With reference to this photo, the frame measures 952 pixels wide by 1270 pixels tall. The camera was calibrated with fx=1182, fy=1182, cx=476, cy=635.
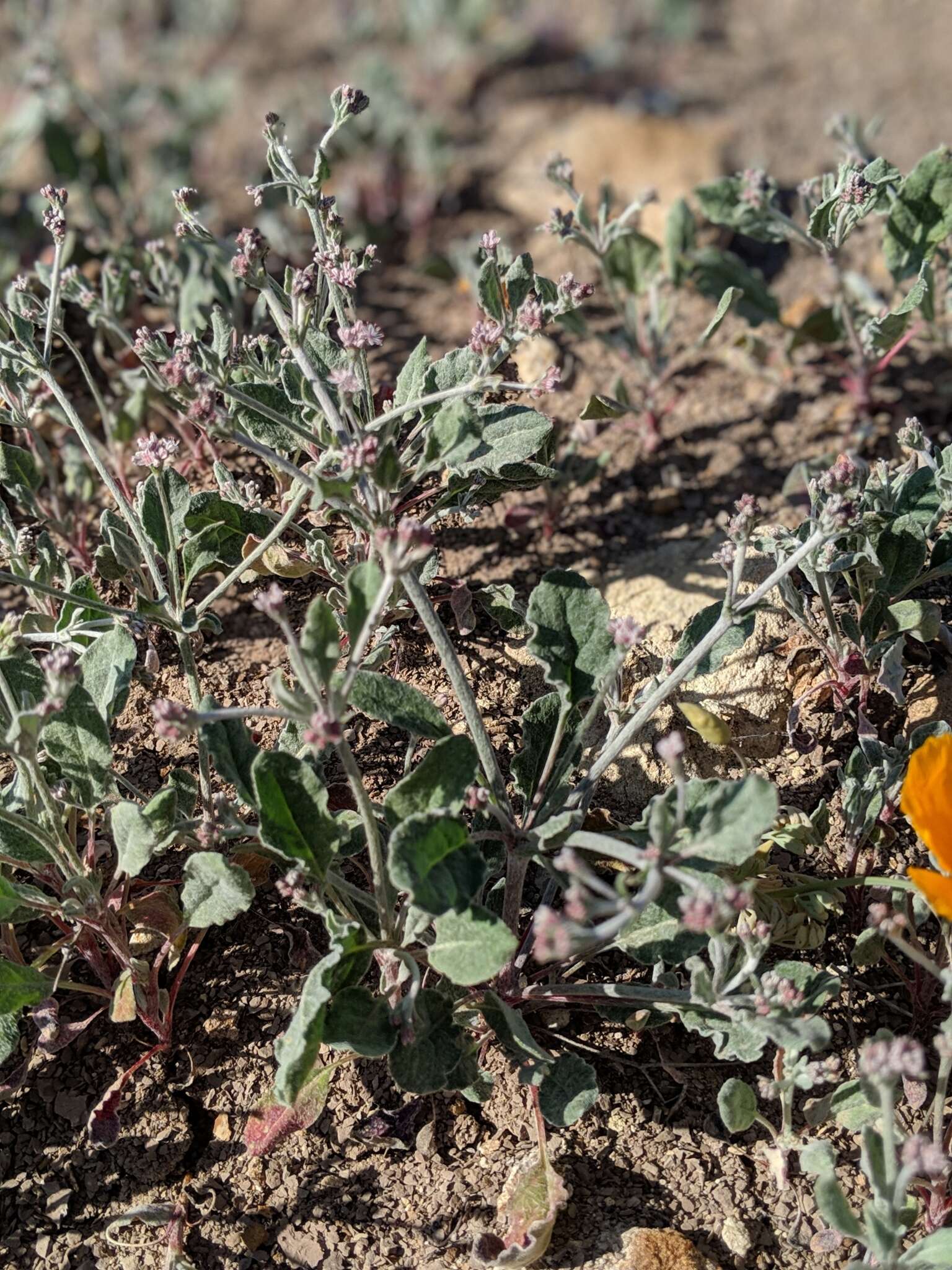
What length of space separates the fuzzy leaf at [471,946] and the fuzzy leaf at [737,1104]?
51cm

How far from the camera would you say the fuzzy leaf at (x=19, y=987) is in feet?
7.30

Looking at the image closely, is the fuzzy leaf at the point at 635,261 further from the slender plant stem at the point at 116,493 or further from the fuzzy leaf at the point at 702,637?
the slender plant stem at the point at 116,493

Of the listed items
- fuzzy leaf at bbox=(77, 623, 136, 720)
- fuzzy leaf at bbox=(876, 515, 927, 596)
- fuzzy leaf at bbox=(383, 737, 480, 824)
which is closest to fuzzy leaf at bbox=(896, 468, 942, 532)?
fuzzy leaf at bbox=(876, 515, 927, 596)

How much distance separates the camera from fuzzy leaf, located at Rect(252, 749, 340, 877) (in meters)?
2.06

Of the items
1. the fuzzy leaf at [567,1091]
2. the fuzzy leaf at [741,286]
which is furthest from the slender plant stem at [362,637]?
the fuzzy leaf at [741,286]

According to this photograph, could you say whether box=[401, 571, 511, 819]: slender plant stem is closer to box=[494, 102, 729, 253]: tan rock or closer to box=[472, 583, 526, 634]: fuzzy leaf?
box=[472, 583, 526, 634]: fuzzy leaf

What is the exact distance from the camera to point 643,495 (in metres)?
3.53

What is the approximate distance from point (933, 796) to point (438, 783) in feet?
3.06

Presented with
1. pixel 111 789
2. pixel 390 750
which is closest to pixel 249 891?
pixel 111 789

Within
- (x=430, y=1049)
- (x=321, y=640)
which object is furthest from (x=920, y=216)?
(x=430, y=1049)

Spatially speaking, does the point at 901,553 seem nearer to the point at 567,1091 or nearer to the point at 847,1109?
the point at 847,1109

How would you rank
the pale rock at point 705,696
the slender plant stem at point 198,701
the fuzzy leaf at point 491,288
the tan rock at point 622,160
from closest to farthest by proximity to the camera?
1. the slender plant stem at point 198,701
2. the fuzzy leaf at point 491,288
3. the pale rock at point 705,696
4. the tan rock at point 622,160

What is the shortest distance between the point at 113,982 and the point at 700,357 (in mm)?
2738

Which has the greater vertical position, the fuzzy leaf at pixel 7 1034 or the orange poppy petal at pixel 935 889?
the fuzzy leaf at pixel 7 1034
